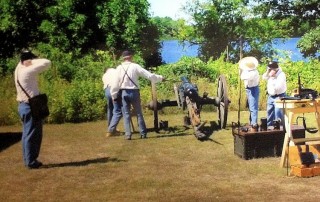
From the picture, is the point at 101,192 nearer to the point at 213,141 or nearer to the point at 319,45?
the point at 213,141

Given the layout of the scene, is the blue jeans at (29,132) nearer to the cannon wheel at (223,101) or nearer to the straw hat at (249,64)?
the cannon wheel at (223,101)

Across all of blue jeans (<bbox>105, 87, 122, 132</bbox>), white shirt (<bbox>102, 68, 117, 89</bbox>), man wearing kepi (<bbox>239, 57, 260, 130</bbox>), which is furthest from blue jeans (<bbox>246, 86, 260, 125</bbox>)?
white shirt (<bbox>102, 68, 117, 89</bbox>)

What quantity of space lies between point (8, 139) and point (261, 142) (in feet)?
20.5

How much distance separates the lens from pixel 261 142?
850 cm

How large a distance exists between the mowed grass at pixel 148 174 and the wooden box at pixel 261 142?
19 cm

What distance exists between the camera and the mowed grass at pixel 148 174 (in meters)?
6.52

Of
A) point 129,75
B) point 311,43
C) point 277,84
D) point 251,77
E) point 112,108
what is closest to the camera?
point 277,84

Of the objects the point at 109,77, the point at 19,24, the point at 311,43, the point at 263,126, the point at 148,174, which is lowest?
the point at 148,174

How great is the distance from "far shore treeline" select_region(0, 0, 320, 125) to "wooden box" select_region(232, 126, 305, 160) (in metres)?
6.79

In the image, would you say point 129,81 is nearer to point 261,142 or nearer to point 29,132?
point 29,132

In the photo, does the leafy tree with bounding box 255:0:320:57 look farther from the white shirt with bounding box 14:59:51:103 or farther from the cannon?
the white shirt with bounding box 14:59:51:103

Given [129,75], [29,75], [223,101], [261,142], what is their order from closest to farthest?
[29,75]
[261,142]
[129,75]
[223,101]

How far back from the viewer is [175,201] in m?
6.20

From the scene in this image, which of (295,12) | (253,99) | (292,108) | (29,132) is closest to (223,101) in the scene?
(253,99)
